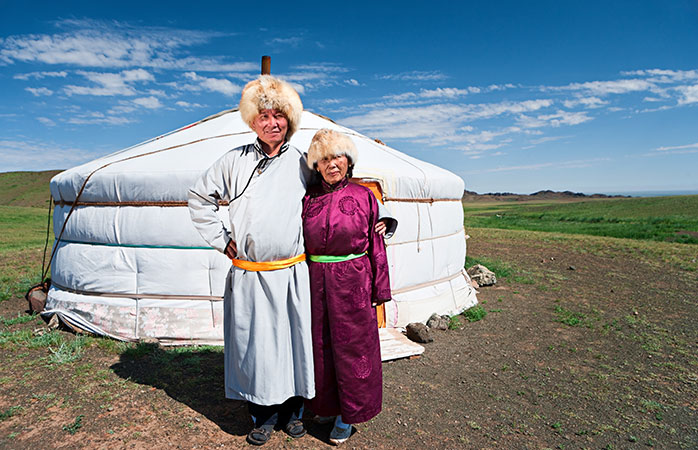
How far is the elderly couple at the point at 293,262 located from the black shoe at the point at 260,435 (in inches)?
0.4

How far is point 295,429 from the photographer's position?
241cm

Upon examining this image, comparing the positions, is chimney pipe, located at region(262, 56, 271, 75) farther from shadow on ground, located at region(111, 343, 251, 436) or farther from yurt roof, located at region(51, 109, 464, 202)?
shadow on ground, located at region(111, 343, 251, 436)

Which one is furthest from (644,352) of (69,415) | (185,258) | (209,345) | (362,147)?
(69,415)

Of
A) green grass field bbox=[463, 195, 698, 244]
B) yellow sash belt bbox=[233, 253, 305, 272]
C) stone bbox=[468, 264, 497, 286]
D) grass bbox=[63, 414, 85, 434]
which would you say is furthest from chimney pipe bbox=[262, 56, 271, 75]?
green grass field bbox=[463, 195, 698, 244]

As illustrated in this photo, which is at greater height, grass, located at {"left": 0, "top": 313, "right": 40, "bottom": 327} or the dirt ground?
grass, located at {"left": 0, "top": 313, "right": 40, "bottom": 327}

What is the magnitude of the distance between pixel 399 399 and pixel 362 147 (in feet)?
9.05

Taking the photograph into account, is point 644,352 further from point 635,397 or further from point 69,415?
point 69,415

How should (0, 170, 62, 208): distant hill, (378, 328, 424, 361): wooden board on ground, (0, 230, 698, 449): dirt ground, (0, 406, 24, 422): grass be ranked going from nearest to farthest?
(0, 230, 698, 449): dirt ground < (0, 406, 24, 422): grass < (378, 328, 424, 361): wooden board on ground < (0, 170, 62, 208): distant hill

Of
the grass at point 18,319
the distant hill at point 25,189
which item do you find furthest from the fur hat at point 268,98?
the distant hill at point 25,189

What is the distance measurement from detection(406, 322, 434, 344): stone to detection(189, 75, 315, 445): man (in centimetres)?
199

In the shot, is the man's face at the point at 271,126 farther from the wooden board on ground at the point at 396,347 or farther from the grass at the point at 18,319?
the grass at the point at 18,319

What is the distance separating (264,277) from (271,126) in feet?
2.55

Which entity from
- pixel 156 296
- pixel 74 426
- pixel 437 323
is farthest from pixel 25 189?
pixel 437 323

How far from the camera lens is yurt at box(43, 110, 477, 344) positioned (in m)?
3.84
